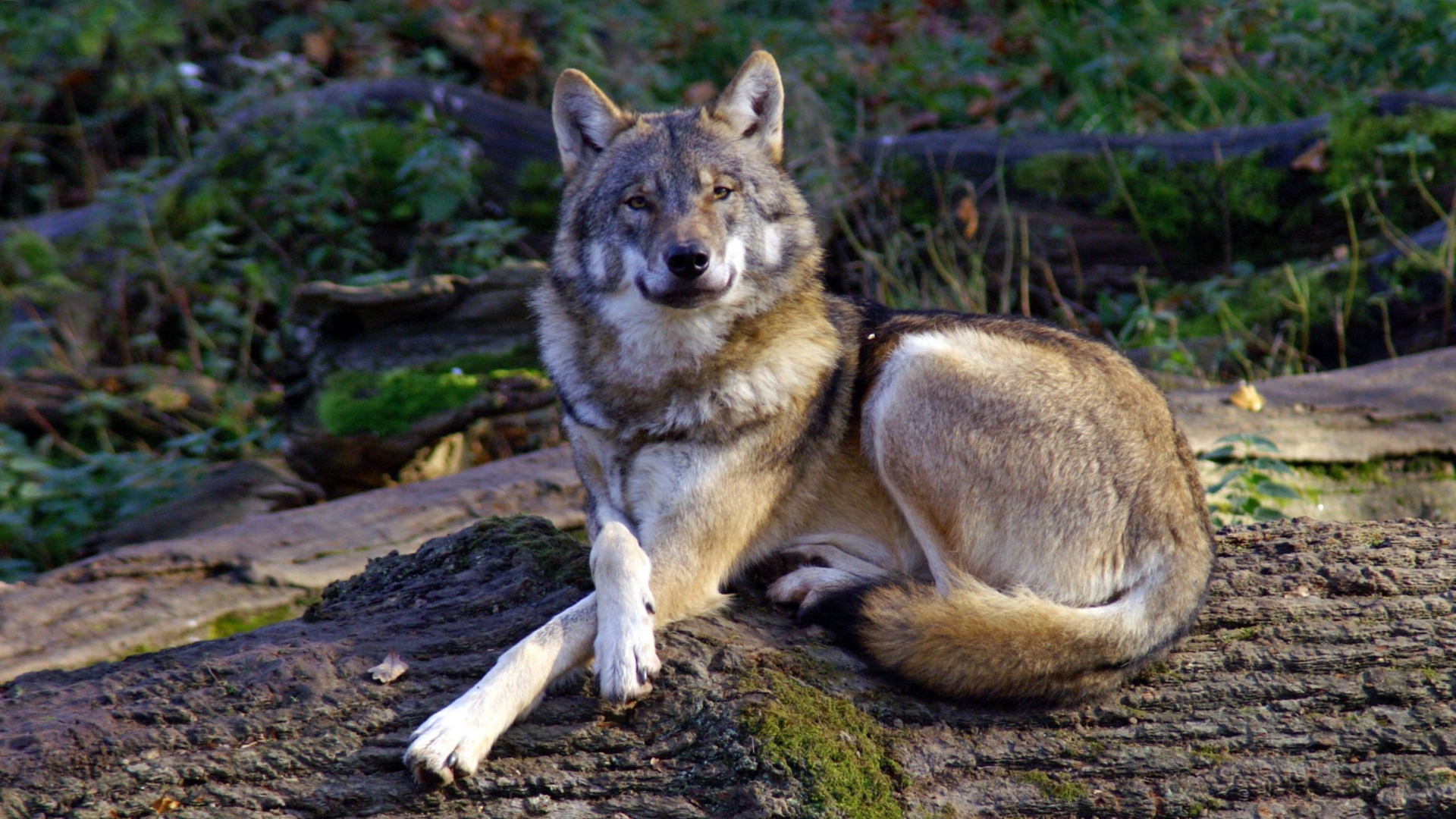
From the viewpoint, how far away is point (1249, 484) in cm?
598

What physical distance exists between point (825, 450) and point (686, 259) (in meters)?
0.96

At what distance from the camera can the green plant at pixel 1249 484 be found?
588 cm

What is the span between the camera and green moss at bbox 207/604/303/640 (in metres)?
5.77

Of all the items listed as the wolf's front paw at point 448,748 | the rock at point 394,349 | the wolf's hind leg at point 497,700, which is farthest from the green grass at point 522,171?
the wolf's front paw at point 448,748

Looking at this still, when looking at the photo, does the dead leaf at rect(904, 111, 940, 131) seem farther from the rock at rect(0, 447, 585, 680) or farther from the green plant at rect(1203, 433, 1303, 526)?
the rock at rect(0, 447, 585, 680)

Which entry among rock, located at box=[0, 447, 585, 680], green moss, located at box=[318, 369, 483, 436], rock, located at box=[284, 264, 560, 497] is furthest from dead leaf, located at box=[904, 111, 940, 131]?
rock, located at box=[0, 447, 585, 680]

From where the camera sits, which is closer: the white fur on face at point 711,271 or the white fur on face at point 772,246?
the white fur on face at point 711,271

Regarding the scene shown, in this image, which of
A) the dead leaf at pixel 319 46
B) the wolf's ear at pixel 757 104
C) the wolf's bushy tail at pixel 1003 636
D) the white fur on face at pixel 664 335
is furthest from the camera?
the dead leaf at pixel 319 46

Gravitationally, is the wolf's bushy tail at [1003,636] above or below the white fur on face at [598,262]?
below

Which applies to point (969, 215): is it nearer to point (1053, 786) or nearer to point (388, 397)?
point (388, 397)

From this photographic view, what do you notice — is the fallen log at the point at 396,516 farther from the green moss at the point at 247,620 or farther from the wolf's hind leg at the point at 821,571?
the wolf's hind leg at the point at 821,571

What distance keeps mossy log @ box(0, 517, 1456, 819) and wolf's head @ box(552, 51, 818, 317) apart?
1.27 metres

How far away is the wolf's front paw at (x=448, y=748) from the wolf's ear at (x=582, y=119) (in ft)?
8.63

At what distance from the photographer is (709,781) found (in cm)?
318
